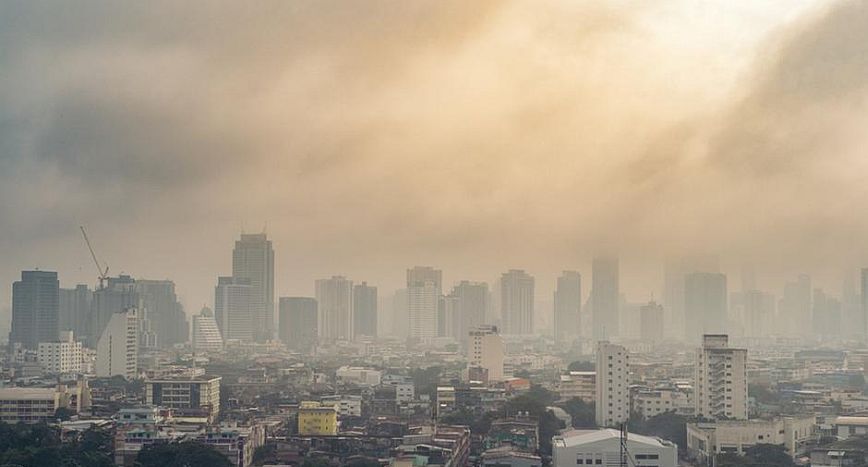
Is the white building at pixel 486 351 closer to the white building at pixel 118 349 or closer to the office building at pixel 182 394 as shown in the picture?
the white building at pixel 118 349

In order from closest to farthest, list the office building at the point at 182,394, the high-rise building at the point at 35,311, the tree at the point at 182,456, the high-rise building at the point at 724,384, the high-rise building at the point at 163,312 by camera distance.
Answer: the tree at the point at 182,456 < the high-rise building at the point at 724,384 < the office building at the point at 182,394 < the high-rise building at the point at 35,311 < the high-rise building at the point at 163,312

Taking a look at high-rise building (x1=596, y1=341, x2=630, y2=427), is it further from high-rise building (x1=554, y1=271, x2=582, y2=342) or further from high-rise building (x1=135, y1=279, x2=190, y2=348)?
high-rise building (x1=554, y1=271, x2=582, y2=342)

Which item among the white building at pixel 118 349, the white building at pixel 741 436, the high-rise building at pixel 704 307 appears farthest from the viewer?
the high-rise building at pixel 704 307

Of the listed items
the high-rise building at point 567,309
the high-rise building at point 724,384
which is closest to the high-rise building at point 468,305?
the high-rise building at point 567,309

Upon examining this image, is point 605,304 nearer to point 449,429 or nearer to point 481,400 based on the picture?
point 481,400

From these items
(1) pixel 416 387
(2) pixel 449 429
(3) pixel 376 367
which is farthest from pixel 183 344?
(2) pixel 449 429

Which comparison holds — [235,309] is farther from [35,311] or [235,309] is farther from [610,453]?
[610,453]

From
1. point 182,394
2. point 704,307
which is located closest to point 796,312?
point 704,307
